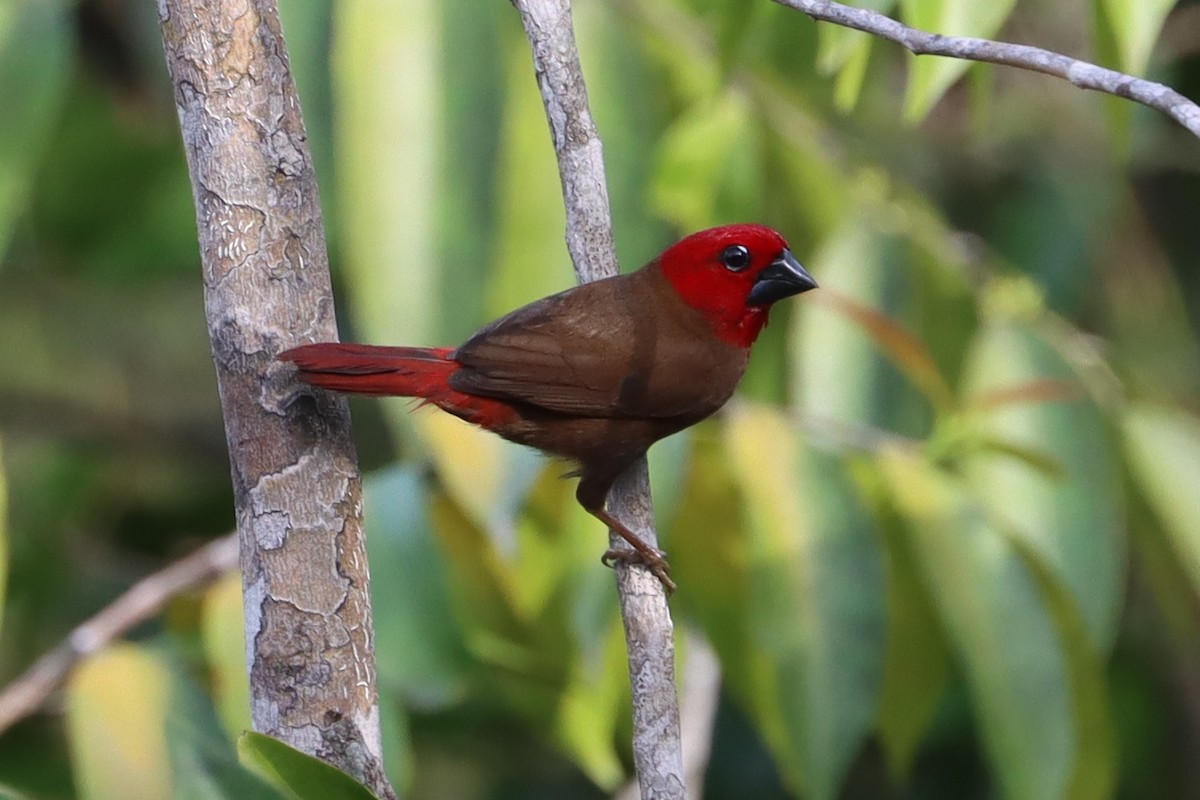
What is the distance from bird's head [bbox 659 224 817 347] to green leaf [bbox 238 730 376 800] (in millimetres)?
1731

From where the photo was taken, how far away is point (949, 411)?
128 inches

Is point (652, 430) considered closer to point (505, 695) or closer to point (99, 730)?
point (99, 730)

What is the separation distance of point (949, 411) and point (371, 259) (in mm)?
1303

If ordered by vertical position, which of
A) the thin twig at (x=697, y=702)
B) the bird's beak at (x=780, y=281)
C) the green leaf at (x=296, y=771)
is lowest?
the thin twig at (x=697, y=702)

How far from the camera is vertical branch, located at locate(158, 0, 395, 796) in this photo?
190cm

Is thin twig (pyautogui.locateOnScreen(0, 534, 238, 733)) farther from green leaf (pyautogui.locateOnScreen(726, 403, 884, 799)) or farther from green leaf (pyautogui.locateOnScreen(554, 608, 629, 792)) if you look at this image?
green leaf (pyautogui.locateOnScreen(726, 403, 884, 799))

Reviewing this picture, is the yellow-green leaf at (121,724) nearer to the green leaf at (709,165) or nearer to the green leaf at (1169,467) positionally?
the green leaf at (709,165)

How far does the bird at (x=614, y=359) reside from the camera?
9.18 ft

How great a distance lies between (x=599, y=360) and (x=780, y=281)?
1.43 ft

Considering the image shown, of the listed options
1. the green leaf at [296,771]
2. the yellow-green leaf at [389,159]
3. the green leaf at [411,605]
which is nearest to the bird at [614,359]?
the yellow-green leaf at [389,159]

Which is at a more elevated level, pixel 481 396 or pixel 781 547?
pixel 481 396

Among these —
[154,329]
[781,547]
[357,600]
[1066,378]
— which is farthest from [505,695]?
[154,329]

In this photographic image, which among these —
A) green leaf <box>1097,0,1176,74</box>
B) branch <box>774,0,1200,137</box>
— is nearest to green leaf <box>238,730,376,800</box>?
branch <box>774,0,1200,137</box>

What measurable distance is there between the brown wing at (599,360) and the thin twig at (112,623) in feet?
1.98
